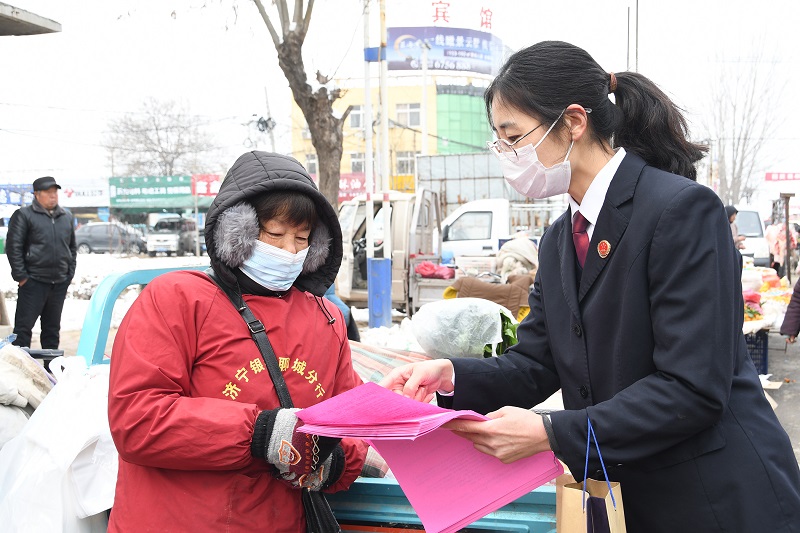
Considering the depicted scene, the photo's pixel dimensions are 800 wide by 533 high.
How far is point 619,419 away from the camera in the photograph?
1438 mm

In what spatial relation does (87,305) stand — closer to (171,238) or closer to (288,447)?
(288,447)

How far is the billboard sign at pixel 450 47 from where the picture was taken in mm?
44938

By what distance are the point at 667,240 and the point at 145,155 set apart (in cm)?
5045

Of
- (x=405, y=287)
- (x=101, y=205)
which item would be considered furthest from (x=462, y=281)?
(x=101, y=205)

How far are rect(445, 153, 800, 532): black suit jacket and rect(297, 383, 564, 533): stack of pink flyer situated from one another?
17 cm

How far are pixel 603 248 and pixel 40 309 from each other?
7.64 meters

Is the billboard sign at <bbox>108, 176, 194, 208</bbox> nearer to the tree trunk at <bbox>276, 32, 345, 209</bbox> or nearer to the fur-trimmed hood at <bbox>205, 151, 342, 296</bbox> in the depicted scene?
the tree trunk at <bbox>276, 32, 345, 209</bbox>

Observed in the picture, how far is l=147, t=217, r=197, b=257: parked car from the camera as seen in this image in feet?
105

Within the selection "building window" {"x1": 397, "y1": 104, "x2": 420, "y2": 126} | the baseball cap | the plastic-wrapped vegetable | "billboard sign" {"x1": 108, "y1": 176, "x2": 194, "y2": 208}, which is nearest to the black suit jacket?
the plastic-wrapped vegetable

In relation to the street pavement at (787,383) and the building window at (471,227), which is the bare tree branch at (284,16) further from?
the street pavement at (787,383)

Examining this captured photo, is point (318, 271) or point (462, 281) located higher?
point (318, 271)

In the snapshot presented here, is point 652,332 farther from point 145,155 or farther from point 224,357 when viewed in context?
point 145,155

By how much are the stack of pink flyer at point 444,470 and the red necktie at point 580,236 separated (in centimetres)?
46

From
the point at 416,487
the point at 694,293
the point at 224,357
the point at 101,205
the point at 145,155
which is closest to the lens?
the point at 694,293
